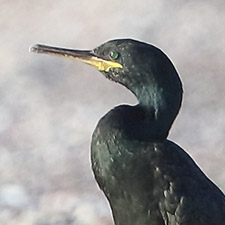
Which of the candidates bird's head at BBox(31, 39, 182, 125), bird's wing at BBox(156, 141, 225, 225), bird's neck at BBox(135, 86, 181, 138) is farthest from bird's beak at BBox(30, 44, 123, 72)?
bird's wing at BBox(156, 141, 225, 225)

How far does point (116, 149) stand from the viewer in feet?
9.78

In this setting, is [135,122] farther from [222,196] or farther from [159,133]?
[222,196]

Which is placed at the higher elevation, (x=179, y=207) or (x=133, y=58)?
(x=133, y=58)

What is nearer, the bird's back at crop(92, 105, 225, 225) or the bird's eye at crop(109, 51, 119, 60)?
the bird's back at crop(92, 105, 225, 225)

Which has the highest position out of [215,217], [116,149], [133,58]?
[133,58]

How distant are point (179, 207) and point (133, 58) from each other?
0.40 metres

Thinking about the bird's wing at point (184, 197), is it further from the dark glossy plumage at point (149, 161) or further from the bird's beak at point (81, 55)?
the bird's beak at point (81, 55)

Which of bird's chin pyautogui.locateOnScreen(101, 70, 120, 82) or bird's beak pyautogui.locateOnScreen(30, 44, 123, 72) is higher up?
bird's beak pyautogui.locateOnScreen(30, 44, 123, 72)

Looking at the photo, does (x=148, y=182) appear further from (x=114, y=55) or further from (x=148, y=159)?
(x=114, y=55)

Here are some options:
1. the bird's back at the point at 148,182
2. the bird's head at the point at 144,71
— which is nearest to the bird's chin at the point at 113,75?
the bird's head at the point at 144,71

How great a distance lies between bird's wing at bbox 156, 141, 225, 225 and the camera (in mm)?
2984

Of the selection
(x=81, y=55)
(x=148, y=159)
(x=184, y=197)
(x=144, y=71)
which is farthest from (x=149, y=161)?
(x=81, y=55)

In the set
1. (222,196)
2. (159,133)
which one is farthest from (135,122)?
(222,196)

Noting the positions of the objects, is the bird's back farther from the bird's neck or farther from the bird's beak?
the bird's beak
